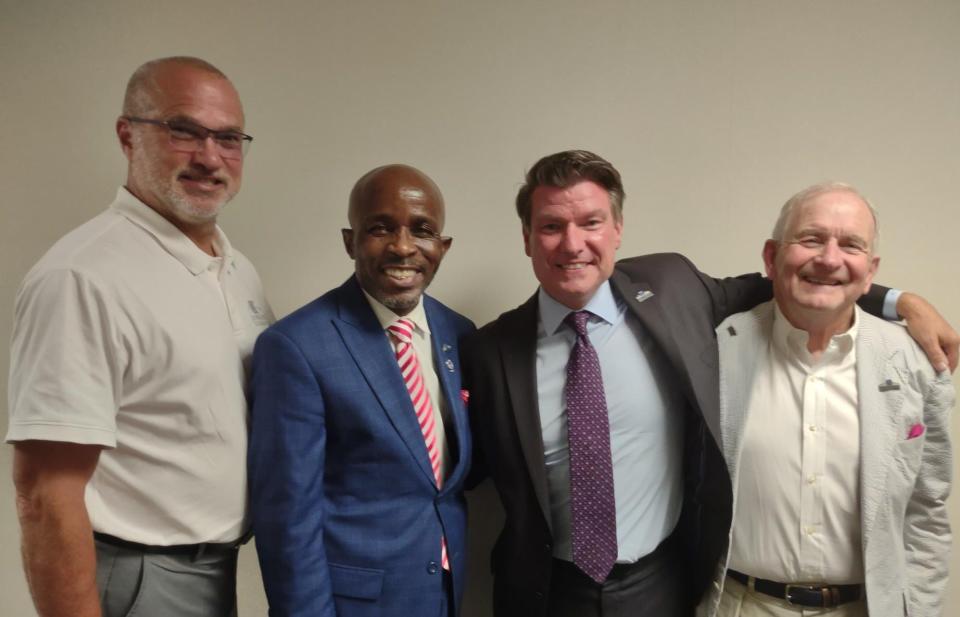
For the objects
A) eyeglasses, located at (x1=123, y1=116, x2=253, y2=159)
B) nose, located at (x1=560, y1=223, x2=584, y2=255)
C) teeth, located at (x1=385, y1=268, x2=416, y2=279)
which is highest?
eyeglasses, located at (x1=123, y1=116, x2=253, y2=159)

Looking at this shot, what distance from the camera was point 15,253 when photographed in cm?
196

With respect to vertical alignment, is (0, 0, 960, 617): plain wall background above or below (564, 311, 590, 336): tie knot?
above

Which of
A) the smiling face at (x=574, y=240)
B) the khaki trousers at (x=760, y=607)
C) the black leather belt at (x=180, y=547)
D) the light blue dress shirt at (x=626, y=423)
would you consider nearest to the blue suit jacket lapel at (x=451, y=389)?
the light blue dress shirt at (x=626, y=423)

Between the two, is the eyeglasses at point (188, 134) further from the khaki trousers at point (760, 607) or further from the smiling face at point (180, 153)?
the khaki trousers at point (760, 607)

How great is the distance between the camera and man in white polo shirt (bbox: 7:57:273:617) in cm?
118

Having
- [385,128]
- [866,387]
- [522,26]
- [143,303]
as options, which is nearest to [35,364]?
[143,303]

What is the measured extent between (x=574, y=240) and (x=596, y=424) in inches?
19.4

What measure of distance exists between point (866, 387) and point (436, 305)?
3.84 feet

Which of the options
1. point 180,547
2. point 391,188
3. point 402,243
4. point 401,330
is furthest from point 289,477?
point 391,188

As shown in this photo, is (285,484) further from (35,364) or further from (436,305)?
(436,305)

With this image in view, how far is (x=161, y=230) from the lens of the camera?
1391 mm

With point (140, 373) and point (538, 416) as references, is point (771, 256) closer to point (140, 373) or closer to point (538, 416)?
point (538, 416)

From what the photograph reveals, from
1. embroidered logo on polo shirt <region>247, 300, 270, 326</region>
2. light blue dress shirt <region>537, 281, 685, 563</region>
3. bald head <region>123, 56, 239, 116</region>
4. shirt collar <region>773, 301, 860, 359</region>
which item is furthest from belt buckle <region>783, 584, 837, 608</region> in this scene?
bald head <region>123, 56, 239, 116</region>

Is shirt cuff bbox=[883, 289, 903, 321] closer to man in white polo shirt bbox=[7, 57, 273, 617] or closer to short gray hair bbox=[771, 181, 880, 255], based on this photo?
short gray hair bbox=[771, 181, 880, 255]
